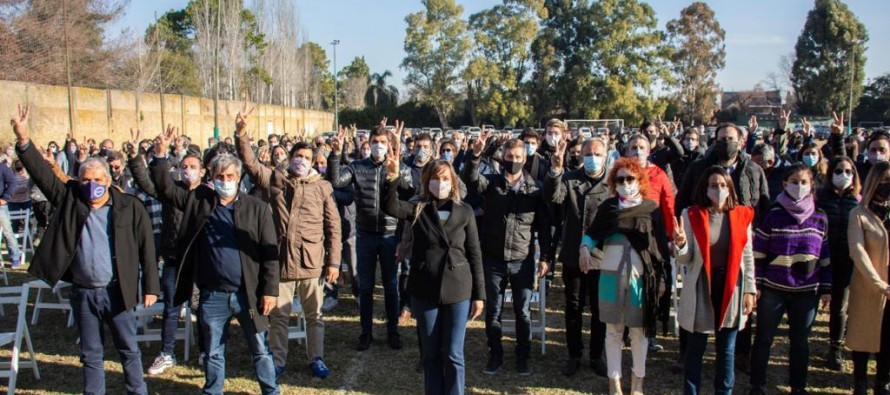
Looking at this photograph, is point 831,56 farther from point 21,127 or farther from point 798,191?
point 21,127

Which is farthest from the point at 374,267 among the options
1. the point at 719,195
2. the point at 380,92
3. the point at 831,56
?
the point at 380,92

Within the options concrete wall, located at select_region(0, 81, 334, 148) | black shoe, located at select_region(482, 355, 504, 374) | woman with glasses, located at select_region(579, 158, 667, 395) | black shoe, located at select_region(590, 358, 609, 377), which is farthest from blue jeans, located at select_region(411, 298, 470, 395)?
concrete wall, located at select_region(0, 81, 334, 148)

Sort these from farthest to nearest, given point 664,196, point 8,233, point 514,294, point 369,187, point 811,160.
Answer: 1. point 8,233
2. point 811,160
3. point 369,187
4. point 514,294
5. point 664,196

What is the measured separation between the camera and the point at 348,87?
73562 mm

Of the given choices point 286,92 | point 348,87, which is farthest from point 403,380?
point 348,87

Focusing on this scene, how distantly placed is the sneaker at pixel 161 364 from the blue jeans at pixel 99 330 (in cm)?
93

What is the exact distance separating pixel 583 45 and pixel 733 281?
4580 centimetres

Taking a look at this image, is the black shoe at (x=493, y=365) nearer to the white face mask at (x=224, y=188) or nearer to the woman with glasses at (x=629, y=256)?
the woman with glasses at (x=629, y=256)

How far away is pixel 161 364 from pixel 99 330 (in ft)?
3.73

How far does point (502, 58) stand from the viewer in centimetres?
4859

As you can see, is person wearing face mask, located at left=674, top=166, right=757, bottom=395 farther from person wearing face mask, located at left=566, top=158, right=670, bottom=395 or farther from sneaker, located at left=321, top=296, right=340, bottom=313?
sneaker, located at left=321, top=296, right=340, bottom=313

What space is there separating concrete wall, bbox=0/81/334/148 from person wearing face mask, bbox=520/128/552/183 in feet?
61.4

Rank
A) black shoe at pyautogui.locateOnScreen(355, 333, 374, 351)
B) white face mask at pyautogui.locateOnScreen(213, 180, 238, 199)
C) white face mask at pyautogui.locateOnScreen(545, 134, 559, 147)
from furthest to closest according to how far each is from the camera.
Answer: white face mask at pyautogui.locateOnScreen(545, 134, 559, 147), black shoe at pyautogui.locateOnScreen(355, 333, 374, 351), white face mask at pyautogui.locateOnScreen(213, 180, 238, 199)

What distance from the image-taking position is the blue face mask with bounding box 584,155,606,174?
17.4 feet
